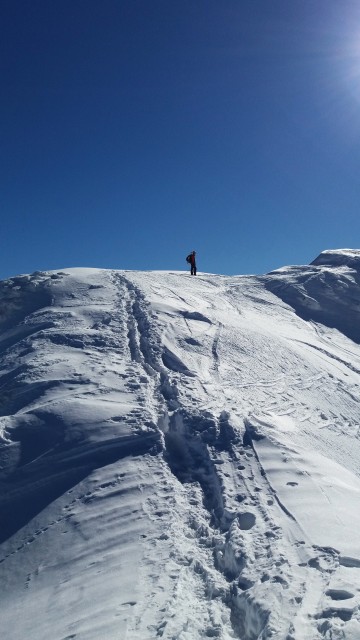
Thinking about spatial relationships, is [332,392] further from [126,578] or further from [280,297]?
[280,297]

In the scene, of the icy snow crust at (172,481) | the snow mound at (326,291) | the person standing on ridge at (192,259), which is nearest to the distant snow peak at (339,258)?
the snow mound at (326,291)

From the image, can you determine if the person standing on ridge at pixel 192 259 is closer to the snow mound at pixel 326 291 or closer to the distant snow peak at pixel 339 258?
the snow mound at pixel 326 291

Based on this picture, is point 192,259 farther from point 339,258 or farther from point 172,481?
point 172,481

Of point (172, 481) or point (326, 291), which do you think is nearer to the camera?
point (172, 481)

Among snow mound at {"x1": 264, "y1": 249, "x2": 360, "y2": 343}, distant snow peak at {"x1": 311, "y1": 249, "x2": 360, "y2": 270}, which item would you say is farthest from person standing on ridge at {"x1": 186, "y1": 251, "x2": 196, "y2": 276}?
distant snow peak at {"x1": 311, "y1": 249, "x2": 360, "y2": 270}

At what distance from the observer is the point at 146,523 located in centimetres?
811

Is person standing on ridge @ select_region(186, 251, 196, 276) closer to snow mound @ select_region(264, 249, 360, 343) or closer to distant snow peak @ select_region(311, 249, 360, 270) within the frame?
snow mound @ select_region(264, 249, 360, 343)

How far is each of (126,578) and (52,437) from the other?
436 centimetres

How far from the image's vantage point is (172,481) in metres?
9.32

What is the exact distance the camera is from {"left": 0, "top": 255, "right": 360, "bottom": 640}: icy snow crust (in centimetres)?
630

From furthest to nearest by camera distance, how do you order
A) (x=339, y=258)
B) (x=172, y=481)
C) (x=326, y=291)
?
1. (x=339, y=258)
2. (x=326, y=291)
3. (x=172, y=481)

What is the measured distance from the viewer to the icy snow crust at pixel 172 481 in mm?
6297

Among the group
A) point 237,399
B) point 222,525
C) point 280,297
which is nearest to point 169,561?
point 222,525

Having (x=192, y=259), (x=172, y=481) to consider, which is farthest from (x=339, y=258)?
(x=172, y=481)
